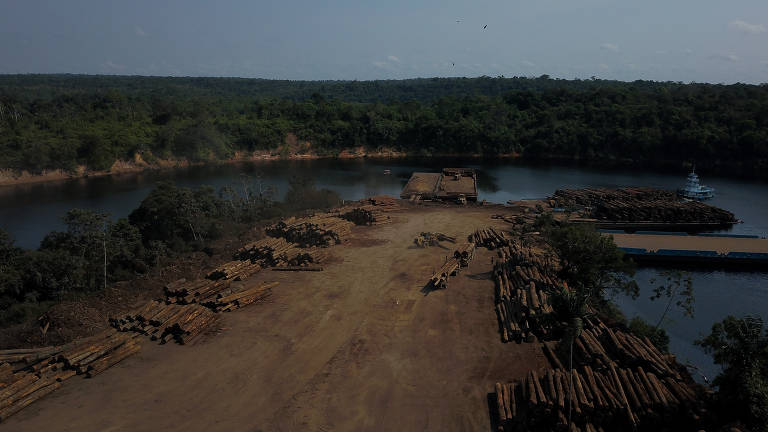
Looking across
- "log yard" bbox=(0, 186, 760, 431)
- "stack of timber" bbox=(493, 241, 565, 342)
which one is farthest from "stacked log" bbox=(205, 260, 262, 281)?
"stack of timber" bbox=(493, 241, 565, 342)

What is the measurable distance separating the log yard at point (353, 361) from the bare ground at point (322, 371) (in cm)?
4

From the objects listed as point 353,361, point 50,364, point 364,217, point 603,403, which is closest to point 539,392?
point 603,403

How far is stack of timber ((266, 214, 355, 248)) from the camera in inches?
881

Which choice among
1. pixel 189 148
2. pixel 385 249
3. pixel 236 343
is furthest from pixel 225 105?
pixel 236 343

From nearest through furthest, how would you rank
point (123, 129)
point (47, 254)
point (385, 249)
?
1. point (47, 254)
2. point (385, 249)
3. point (123, 129)

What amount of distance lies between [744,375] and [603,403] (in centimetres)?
259

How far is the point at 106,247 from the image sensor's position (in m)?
19.3

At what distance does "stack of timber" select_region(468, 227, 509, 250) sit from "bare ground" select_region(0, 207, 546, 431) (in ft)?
15.0

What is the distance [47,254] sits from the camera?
688 inches

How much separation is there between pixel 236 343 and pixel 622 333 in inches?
419

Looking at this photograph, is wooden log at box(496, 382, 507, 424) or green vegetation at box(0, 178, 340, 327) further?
green vegetation at box(0, 178, 340, 327)

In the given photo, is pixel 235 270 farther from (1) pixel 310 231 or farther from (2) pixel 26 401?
(2) pixel 26 401

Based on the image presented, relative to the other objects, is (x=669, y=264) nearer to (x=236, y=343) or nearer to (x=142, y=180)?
(x=236, y=343)

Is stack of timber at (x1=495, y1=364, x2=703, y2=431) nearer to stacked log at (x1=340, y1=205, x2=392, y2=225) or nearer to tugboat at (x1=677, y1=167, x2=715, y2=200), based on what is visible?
stacked log at (x1=340, y1=205, x2=392, y2=225)
